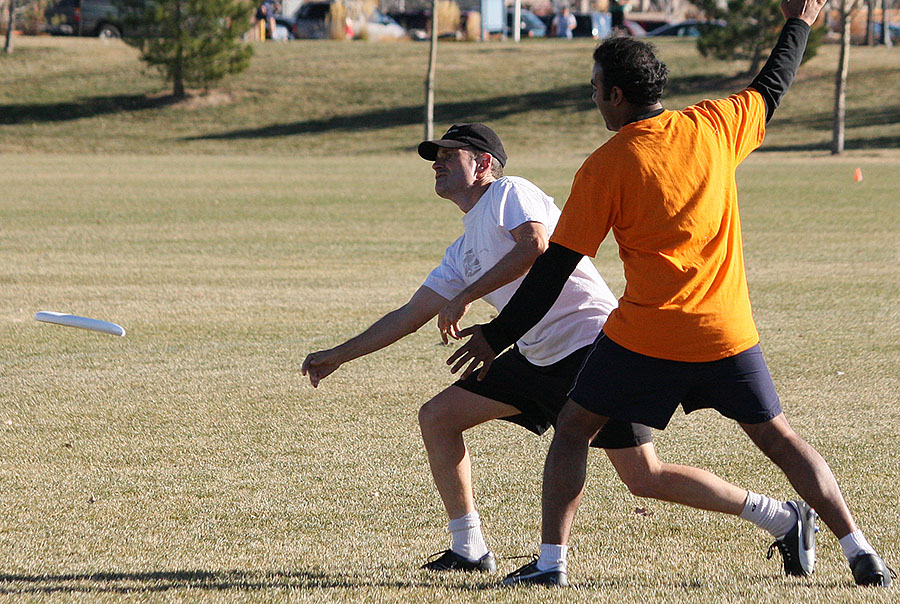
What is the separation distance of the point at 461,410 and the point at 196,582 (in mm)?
1150

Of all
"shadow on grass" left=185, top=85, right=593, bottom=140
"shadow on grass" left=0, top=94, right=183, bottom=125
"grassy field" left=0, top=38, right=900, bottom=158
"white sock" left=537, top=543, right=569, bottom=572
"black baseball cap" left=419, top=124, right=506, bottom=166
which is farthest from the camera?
"shadow on grass" left=0, top=94, right=183, bottom=125

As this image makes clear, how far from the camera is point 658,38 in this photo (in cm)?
6381

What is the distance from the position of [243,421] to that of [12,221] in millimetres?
12486

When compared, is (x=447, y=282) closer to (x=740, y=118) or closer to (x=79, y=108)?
(x=740, y=118)

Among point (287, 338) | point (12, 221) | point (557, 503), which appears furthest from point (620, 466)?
point (12, 221)

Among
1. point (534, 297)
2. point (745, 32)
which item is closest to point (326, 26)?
point (745, 32)

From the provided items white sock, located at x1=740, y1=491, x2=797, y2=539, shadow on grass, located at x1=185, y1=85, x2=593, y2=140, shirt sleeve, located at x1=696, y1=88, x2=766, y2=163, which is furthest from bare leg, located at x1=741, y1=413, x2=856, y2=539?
shadow on grass, located at x1=185, y1=85, x2=593, y2=140

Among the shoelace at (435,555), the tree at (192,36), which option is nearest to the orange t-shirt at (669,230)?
the shoelace at (435,555)

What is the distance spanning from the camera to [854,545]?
4004mm

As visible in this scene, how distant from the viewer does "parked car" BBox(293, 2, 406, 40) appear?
66.4 meters

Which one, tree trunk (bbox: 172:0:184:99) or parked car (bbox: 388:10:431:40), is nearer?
tree trunk (bbox: 172:0:184:99)

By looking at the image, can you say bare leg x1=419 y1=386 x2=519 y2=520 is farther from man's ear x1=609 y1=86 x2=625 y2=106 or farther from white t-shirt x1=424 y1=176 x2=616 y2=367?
man's ear x1=609 y1=86 x2=625 y2=106

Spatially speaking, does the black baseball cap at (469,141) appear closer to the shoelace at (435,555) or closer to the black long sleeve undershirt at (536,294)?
the black long sleeve undershirt at (536,294)

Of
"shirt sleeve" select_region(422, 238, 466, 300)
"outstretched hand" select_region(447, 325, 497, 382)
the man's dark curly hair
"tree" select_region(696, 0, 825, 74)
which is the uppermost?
"tree" select_region(696, 0, 825, 74)
